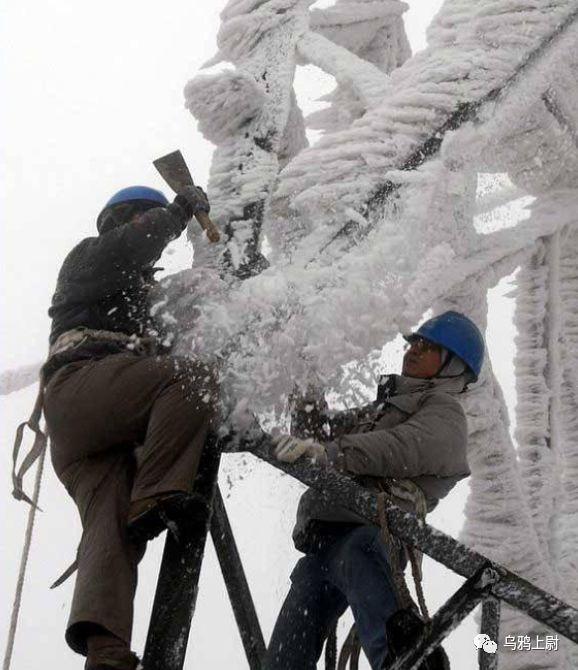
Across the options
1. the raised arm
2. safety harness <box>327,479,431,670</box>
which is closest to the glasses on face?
the raised arm

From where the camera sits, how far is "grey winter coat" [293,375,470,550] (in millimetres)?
3252

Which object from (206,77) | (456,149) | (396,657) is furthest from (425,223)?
(396,657)

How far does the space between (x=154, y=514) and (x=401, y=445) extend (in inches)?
35.3

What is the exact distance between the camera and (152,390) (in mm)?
3072

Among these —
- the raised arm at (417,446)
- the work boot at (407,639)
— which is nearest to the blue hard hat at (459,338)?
the raised arm at (417,446)

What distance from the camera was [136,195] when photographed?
150 inches

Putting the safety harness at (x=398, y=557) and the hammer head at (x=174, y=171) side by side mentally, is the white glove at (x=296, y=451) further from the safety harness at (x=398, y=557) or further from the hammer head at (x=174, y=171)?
the hammer head at (x=174, y=171)

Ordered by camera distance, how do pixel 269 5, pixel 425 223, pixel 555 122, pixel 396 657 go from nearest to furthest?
pixel 396 657, pixel 425 223, pixel 555 122, pixel 269 5

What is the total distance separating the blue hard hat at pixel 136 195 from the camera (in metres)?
3.79

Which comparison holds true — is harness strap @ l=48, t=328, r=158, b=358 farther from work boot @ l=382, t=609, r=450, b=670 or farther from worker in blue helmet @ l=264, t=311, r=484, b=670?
work boot @ l=382, t=609, r=450, b=670

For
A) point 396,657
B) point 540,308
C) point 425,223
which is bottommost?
point 396,657

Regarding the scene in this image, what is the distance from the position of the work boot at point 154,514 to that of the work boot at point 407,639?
28.9 inches

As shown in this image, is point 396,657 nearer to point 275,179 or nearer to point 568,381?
point 275,179

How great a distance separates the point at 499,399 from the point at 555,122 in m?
1.48
